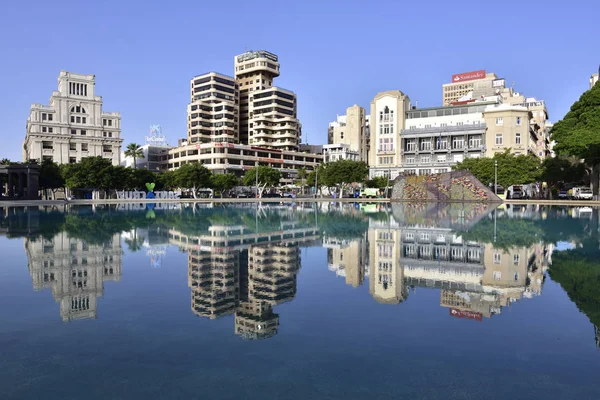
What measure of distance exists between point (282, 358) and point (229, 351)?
816 millimetres

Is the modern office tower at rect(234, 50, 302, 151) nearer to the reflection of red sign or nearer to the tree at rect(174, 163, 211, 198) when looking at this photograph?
the tree at rect(174, 163, 211, 198)

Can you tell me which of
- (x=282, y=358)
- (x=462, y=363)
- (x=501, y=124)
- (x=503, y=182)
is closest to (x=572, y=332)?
(x=462, y=363)

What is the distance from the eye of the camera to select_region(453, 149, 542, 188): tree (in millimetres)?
77250

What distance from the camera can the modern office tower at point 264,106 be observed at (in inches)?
5876

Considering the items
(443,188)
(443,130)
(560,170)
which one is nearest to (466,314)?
(443,188)

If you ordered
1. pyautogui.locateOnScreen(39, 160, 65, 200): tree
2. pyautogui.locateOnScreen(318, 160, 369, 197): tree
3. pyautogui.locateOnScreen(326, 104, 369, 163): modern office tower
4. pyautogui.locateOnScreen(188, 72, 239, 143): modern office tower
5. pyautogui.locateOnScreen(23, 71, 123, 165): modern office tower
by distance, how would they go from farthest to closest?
pyautogui.locateOnScreen(188, 72, 239, 143): modern office tower → pyautogui.locateOnScreen(326, 104, 369, 163): modern office tower → pyautogui.locateOnScreen(23, 71, 123, 165): modern office tower → pyautogui.locateOnScreen(318, 160, 369, 197): tree → pyautogui.locateOnScreen(39, 160, 65, 200): tree

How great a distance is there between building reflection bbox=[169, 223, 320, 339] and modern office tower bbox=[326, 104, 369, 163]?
122 meters

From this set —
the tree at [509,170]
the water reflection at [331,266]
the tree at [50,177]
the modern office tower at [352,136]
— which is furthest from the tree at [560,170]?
the tree at [50,177]

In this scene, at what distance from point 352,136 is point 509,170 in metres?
75.6

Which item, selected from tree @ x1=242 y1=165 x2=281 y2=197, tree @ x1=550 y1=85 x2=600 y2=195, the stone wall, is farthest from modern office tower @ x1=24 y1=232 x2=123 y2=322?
tree @ x1=242 y1=165 x2=281 y2=197

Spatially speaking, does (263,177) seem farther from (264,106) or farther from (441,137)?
(264,106)

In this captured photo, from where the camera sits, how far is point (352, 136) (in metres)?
149

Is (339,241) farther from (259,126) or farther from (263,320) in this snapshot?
(259,126)

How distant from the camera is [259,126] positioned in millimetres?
148250
